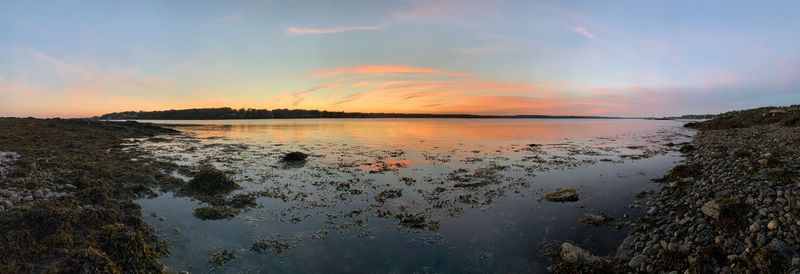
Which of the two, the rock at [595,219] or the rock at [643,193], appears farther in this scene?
the rock at [643,193]

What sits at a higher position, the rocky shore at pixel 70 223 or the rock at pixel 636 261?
the rocky shore at pixel 70 223

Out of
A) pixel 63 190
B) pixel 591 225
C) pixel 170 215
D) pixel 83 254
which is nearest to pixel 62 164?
pixel 63 190

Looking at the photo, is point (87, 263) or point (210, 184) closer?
point (87, 263)

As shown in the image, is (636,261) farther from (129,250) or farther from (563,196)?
(129,250)

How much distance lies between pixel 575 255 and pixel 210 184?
54.3 feet

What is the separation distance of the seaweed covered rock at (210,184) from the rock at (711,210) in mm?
19175

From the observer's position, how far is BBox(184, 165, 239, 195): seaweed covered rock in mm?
18562

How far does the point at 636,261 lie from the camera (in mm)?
9594

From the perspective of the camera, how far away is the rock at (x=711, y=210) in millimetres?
10944

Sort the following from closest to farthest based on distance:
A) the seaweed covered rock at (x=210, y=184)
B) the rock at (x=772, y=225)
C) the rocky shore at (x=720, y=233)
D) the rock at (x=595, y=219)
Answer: the rocky shore at (x=720, y=233), the rock at (x=772, y=225), the rock at (x=595, y=219), the seaweed covered rock at (x=210, y=184)

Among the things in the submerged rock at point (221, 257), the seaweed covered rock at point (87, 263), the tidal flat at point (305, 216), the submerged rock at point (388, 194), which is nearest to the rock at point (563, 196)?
the tidal flat at point (305, 216)

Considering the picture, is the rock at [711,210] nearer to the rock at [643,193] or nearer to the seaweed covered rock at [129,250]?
the rock at [643,193]

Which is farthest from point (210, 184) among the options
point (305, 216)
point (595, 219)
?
point (595, 219)

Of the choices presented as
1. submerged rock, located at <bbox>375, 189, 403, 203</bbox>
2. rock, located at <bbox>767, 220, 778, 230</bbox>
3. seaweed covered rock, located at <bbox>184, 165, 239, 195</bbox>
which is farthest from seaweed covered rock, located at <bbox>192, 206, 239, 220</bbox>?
rock, located at <bbox>767, 220, 778, 230</bbox>
